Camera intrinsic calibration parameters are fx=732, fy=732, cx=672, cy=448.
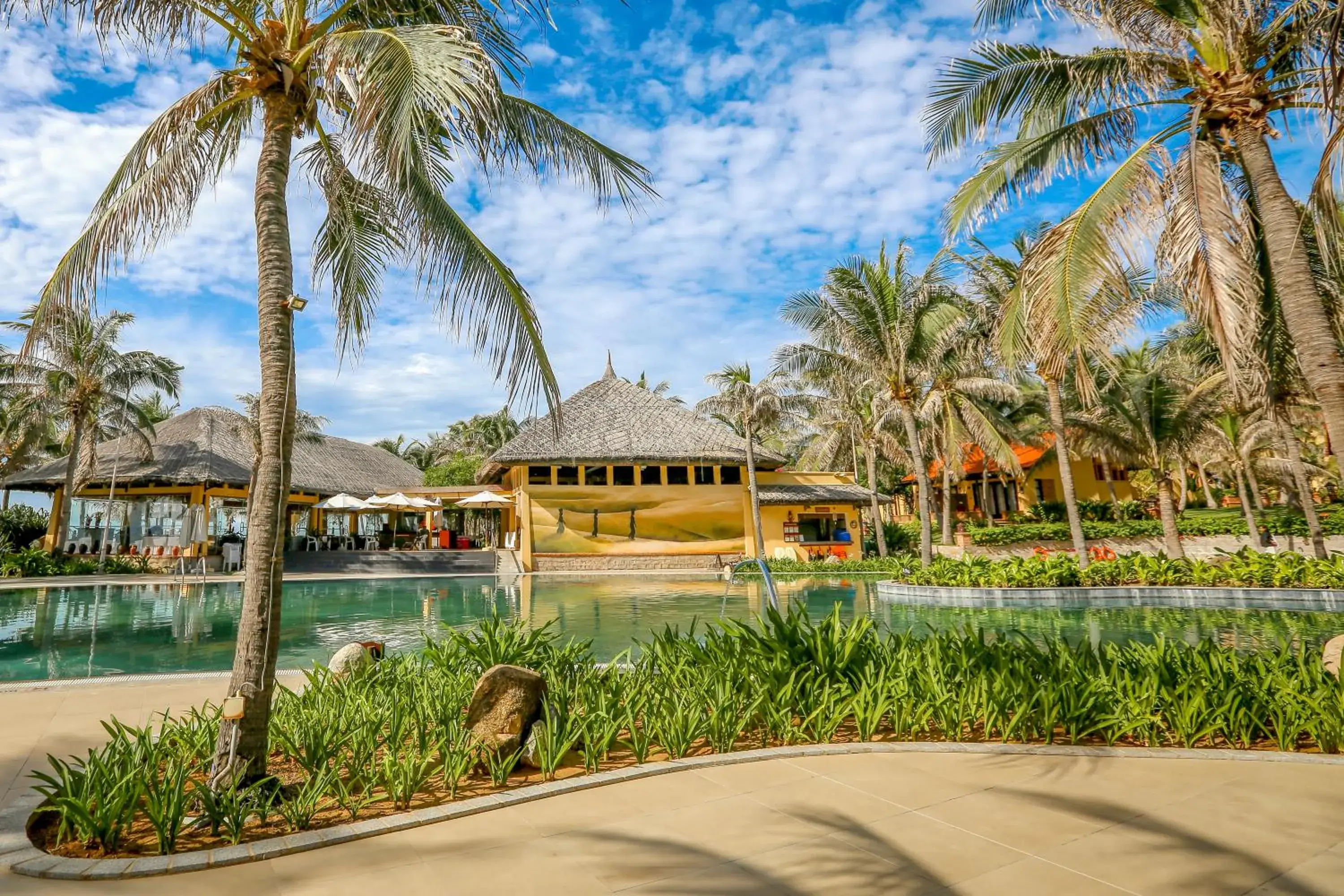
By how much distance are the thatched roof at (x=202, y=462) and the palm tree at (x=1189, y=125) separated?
86.3 ft

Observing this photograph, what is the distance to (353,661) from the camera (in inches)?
230

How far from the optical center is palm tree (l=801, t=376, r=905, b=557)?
2503 cm

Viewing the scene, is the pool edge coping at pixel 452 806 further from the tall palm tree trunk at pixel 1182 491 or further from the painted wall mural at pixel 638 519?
the tall palm tree trunk at pixel 1182 491

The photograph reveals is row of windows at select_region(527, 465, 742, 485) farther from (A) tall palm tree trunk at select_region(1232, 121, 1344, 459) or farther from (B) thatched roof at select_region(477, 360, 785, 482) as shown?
(A) tall palm tree trunk at select_region(1232, 121, 1344, 459)

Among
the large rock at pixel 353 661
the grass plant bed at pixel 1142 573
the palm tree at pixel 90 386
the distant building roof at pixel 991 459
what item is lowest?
the large rock at pixel 353 661

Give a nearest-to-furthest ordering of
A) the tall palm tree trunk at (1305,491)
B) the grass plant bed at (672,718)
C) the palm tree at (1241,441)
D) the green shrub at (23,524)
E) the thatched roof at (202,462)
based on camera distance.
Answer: the grass plant bed at (672,718) < the tall palm tree trunk at (1305,491) < the palm tree at (1241,441) < the thatched roof at (202,462) < the green shrub at (23,524)

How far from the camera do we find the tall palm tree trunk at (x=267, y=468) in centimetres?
360

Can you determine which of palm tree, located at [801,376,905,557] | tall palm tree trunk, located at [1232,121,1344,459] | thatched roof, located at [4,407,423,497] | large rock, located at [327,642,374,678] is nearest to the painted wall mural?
palm tree, located at [801,376,905,557]

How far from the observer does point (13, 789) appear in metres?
3.89

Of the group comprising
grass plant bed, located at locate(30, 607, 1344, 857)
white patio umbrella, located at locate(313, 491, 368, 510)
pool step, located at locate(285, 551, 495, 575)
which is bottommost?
grass plant bed, located at locate(30, 607, 1344, 857)

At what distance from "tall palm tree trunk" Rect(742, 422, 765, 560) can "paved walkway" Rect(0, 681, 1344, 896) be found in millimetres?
18969

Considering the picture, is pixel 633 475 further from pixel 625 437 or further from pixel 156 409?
pixel 156 409

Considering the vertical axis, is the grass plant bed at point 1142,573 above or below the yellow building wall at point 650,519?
below

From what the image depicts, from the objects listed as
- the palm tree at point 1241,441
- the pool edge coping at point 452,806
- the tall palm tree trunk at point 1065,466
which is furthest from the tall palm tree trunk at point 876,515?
the pool edge coping at point 452,806
